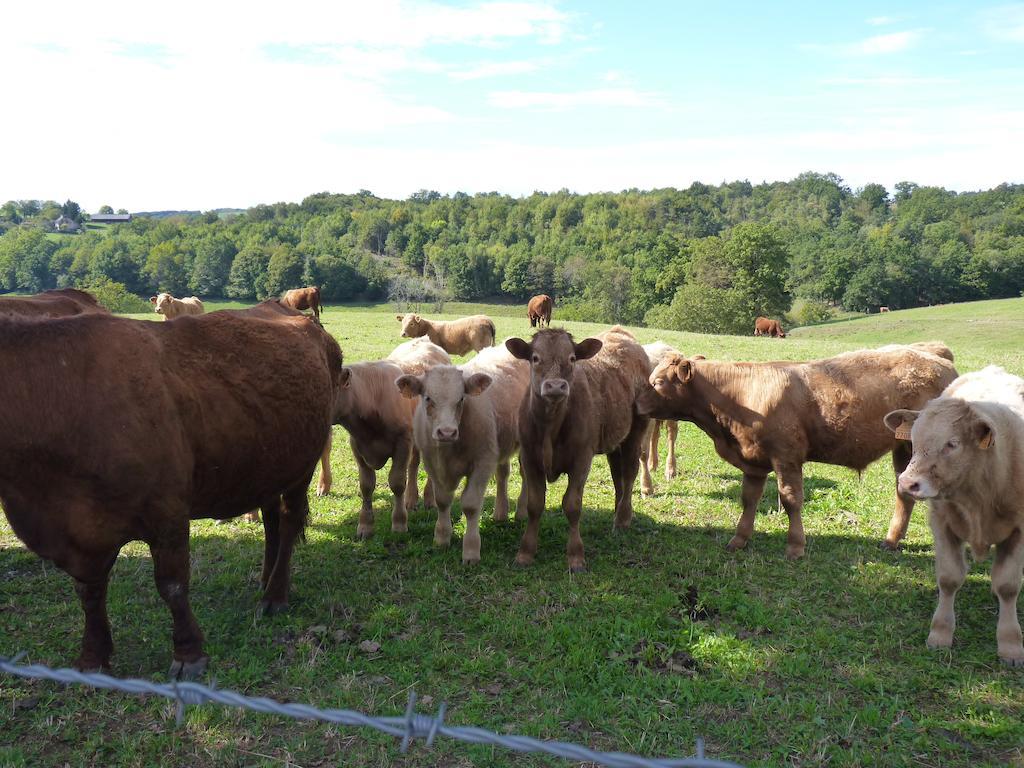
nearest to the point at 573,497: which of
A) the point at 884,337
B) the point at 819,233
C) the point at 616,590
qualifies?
the point at 616,590

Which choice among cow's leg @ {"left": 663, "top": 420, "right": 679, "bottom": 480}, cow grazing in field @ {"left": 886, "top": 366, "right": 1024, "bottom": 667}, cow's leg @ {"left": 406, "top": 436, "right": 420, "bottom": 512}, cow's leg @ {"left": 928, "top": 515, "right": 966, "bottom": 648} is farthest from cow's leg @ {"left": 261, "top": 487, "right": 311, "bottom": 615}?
cow's leg @ {"left": 663, "top": 420, "right": 679, "bottom": 480}

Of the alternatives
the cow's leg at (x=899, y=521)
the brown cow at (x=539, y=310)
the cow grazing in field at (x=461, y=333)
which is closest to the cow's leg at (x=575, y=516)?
the cow's leg at (x=899, y=521)

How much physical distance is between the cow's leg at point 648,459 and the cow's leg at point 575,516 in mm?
2207

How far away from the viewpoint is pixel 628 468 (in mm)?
8633

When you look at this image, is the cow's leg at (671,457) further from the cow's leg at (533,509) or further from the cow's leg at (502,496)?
the cow's leg at (533,509)

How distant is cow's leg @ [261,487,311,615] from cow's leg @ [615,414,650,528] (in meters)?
3.66

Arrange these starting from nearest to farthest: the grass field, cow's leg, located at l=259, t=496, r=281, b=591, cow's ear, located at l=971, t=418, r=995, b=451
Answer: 1. the grass field
2. cow's ear, located at l=971, t=418, r=995, b=451
3. cow's leg, located at l=259, t=496, r=281, b=591

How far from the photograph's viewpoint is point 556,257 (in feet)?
378

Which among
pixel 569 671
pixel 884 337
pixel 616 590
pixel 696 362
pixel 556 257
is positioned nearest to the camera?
pixel 569 671

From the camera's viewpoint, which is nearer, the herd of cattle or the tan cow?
the herd of cattle

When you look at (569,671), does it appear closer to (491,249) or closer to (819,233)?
(491,249)

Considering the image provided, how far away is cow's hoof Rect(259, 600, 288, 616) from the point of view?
Answer: 20.3 feet

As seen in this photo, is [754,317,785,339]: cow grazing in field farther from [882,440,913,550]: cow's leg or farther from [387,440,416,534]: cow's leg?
[387,440,416,534]: cow's leg

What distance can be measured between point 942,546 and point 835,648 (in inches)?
45.2
